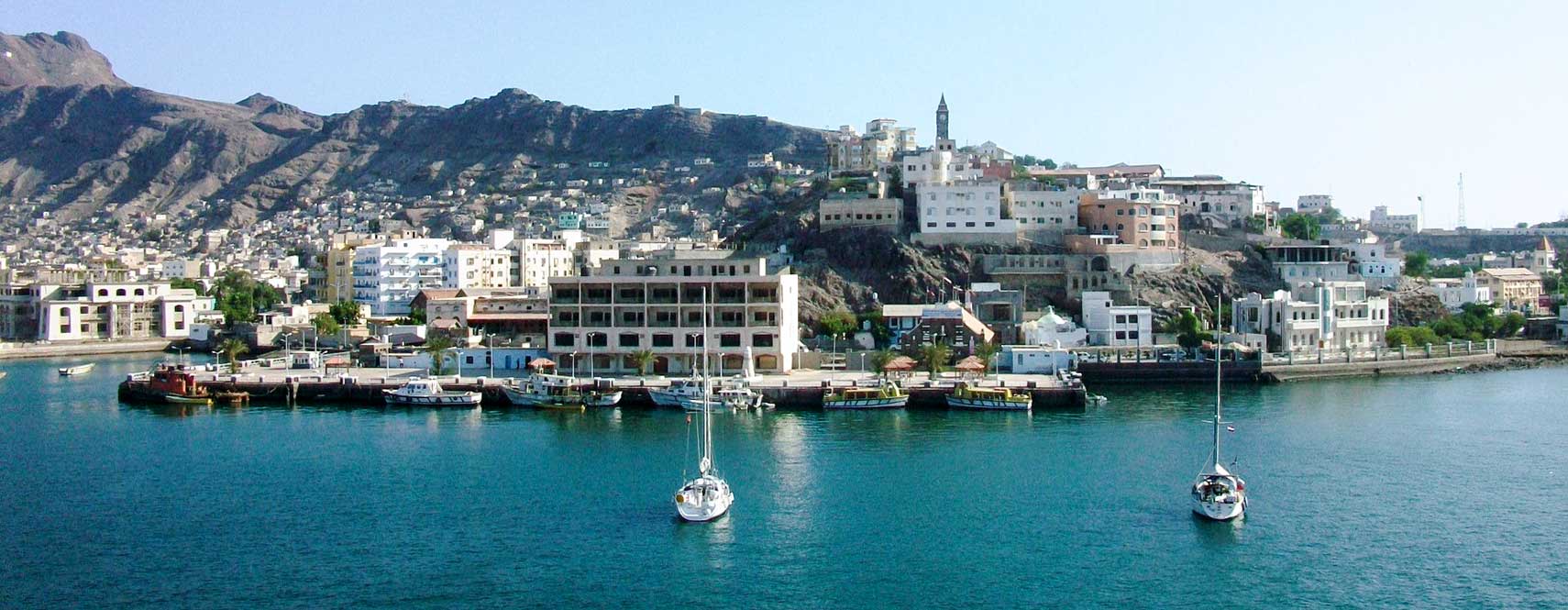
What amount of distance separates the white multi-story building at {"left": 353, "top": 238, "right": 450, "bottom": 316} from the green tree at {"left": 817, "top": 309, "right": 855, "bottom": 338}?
28.6 m

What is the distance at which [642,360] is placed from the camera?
50188 mm

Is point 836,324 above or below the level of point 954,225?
below

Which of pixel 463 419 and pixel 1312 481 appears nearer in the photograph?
pixel 1312 481

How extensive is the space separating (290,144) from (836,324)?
123 metres

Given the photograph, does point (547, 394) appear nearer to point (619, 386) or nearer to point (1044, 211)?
point (619, 386)

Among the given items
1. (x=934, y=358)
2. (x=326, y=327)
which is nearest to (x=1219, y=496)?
(x=934, y=358)

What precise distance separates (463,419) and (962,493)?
17.6 metres

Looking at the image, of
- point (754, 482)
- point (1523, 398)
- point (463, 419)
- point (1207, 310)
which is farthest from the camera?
point (1207, 310)

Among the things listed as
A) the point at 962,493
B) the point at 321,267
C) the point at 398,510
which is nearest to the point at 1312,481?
the point at 962,493

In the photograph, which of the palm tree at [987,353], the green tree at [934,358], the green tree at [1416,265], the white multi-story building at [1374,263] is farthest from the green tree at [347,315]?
the green tree at [1416,265]

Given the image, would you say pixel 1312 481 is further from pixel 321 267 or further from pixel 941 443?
pixel 321 267

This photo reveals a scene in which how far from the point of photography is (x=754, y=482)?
107ft

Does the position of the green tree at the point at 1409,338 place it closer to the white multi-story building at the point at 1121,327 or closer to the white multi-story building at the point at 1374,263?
the white multi-story building at the point at 1374,263

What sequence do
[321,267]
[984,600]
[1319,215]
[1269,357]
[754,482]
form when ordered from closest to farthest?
[984,600] → [754,482] → [1269,357] → [321,267] → [1319,215]
